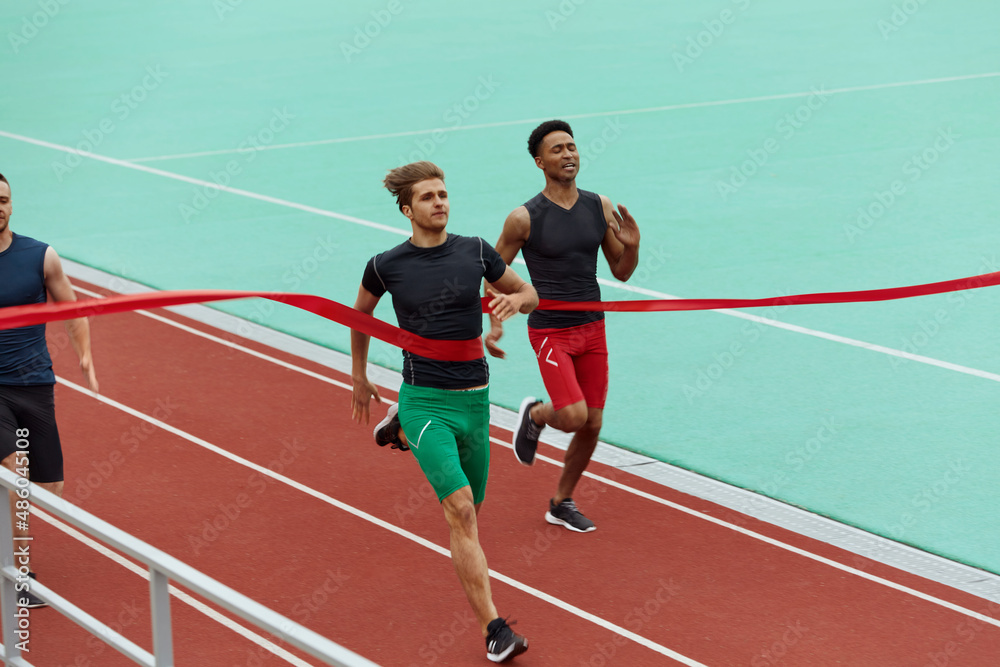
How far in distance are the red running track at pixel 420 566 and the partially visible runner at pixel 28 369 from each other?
0.81 metres

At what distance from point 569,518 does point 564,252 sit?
171 cm

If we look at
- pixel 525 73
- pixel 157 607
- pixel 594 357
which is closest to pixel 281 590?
pixel 594 357

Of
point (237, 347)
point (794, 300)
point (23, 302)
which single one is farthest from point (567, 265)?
point (237, 347)

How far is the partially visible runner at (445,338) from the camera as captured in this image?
5.84m

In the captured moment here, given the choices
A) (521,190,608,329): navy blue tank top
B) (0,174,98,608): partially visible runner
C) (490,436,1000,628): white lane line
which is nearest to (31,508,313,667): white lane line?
(0,174,98,608): partially visible runner

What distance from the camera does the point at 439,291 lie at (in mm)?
5980

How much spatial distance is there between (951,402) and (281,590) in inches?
228

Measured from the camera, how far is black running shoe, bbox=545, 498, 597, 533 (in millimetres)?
7516

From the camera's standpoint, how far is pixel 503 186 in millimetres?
17266

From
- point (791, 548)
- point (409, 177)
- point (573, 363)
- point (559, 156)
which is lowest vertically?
point (791, 548)

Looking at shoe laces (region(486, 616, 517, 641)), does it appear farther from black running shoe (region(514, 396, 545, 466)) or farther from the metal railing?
the metal railing

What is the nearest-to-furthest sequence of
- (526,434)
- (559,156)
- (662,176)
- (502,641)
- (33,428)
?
(502,641) → (33,428) → (559,156) → (526,434) → (662,176)

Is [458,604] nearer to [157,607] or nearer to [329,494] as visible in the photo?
[329,494]

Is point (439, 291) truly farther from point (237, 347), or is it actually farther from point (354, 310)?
point (237, 347)
